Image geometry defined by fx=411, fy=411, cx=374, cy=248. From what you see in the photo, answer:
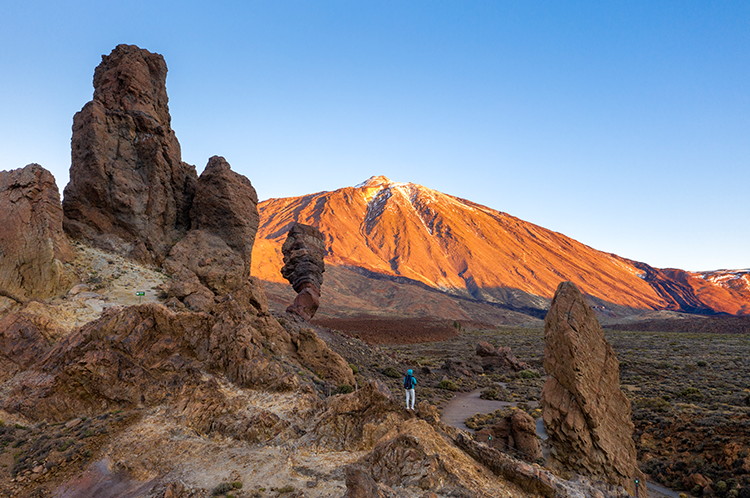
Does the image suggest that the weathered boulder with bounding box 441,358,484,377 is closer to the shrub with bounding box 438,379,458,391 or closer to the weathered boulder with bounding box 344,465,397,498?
the shrub with bounding box 438,379,458,391

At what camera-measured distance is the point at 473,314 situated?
4250 inches

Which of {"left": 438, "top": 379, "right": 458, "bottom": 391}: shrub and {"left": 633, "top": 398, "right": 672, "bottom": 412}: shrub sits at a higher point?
{"left": 633, "top": 398, "right": 672, "bottom": 412}: shrub

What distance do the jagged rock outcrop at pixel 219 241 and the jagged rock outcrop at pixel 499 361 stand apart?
2405 cm

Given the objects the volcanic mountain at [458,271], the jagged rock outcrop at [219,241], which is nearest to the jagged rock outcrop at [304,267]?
the jagged rock outcrop at [219,241]

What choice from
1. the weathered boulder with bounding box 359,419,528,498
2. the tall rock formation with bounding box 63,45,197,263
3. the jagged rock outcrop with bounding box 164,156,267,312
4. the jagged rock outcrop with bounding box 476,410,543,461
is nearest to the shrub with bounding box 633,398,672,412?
the jagged rock outcrop with bounding box 476,410,543,461

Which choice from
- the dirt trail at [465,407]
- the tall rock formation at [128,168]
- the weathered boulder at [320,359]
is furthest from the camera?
the dirt trail at [465,407]

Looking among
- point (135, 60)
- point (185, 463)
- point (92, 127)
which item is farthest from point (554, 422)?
point (135, 60)

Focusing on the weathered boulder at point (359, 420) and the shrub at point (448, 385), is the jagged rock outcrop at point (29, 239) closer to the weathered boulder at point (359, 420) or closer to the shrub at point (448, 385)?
the weathered boulder at point (359, 420)

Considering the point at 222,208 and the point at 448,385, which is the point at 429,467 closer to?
the point at 222,208

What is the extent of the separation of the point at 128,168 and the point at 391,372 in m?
21.1

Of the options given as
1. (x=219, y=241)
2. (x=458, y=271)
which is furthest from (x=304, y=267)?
(x=458, y=271)

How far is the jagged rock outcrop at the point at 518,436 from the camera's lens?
1616 centimetres

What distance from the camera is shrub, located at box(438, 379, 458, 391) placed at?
30203 mm

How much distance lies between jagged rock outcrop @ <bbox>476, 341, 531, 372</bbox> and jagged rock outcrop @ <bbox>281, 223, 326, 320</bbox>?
16990 millimetres
